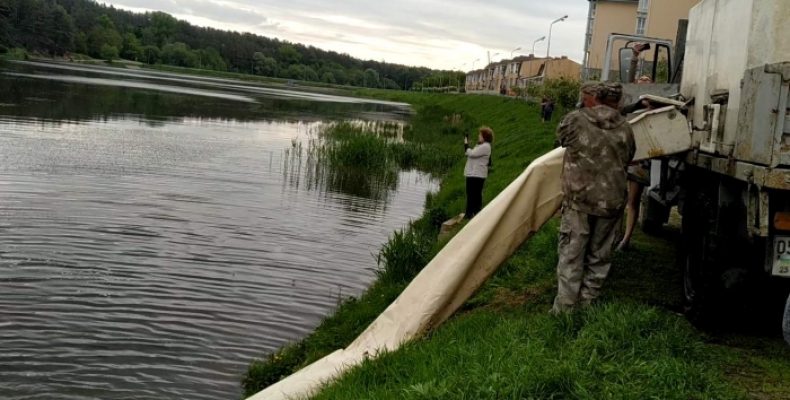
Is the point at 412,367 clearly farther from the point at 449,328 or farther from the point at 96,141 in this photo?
the point at 96,141

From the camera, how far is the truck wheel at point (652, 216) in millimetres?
10039

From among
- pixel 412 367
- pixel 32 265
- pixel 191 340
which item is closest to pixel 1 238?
pixel 32 265

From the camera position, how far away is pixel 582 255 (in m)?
6.23

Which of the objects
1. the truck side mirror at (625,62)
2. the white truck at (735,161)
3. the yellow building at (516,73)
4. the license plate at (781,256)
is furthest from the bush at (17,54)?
the license plate at (781,256)

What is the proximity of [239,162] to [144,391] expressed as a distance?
57.6 feet

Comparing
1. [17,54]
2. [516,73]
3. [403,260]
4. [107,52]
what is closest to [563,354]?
[403,260]

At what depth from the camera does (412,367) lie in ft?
18.5

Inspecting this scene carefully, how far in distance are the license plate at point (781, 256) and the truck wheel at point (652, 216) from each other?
170 inches

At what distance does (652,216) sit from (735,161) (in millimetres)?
4896

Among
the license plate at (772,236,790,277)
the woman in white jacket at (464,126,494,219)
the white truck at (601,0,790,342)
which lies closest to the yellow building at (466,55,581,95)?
the woman in white jacket at (464,126,494,219)

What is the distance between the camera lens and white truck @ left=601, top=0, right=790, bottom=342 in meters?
5.08

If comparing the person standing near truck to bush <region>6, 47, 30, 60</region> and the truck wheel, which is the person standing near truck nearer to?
the truck wheel

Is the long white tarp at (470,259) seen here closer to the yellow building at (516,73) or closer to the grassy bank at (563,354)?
the grassy bank at (563,354)

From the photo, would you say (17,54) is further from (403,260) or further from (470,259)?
Answer: (470,259)
